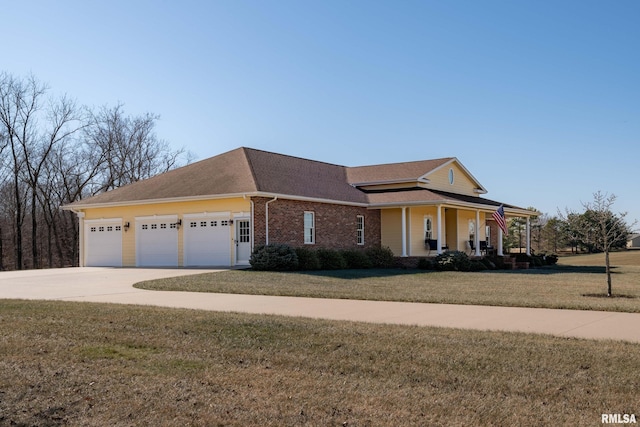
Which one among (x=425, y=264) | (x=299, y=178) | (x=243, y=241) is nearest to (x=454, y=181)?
(x=425, y=264)

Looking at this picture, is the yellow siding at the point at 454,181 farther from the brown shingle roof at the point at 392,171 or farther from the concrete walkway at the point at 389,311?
the concrete walkway at the point at 389,311

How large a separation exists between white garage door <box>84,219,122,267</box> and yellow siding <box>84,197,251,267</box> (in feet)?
1.02

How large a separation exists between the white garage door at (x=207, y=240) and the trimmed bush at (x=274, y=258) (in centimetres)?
260

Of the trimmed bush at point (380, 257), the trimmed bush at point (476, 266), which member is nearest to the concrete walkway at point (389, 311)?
the trimmed bush at point (380, 257)

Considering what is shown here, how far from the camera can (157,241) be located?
2797cm

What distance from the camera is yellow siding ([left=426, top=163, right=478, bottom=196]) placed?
34.1 meters

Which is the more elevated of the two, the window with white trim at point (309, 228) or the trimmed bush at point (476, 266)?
the window with white trim at point (309, 228)

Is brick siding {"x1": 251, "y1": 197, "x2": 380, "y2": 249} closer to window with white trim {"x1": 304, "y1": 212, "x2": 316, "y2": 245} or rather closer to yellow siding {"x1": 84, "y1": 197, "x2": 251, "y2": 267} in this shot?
window with white trim {"x1": 304, "y1": 212, "x2": 316, "y2": 245}

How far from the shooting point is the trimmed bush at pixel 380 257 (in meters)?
29.2

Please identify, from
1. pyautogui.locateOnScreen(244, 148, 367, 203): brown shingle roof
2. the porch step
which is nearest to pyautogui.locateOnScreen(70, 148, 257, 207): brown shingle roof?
pyautogui.locateOnScreen(244, 148, 367, 203): brown shingle roof

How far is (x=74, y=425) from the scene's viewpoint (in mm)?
5477

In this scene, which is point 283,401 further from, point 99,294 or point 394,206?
point 394,206

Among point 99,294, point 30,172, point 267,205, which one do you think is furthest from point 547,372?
point 30,172

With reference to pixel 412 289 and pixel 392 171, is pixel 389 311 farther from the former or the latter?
pixel 392 171
